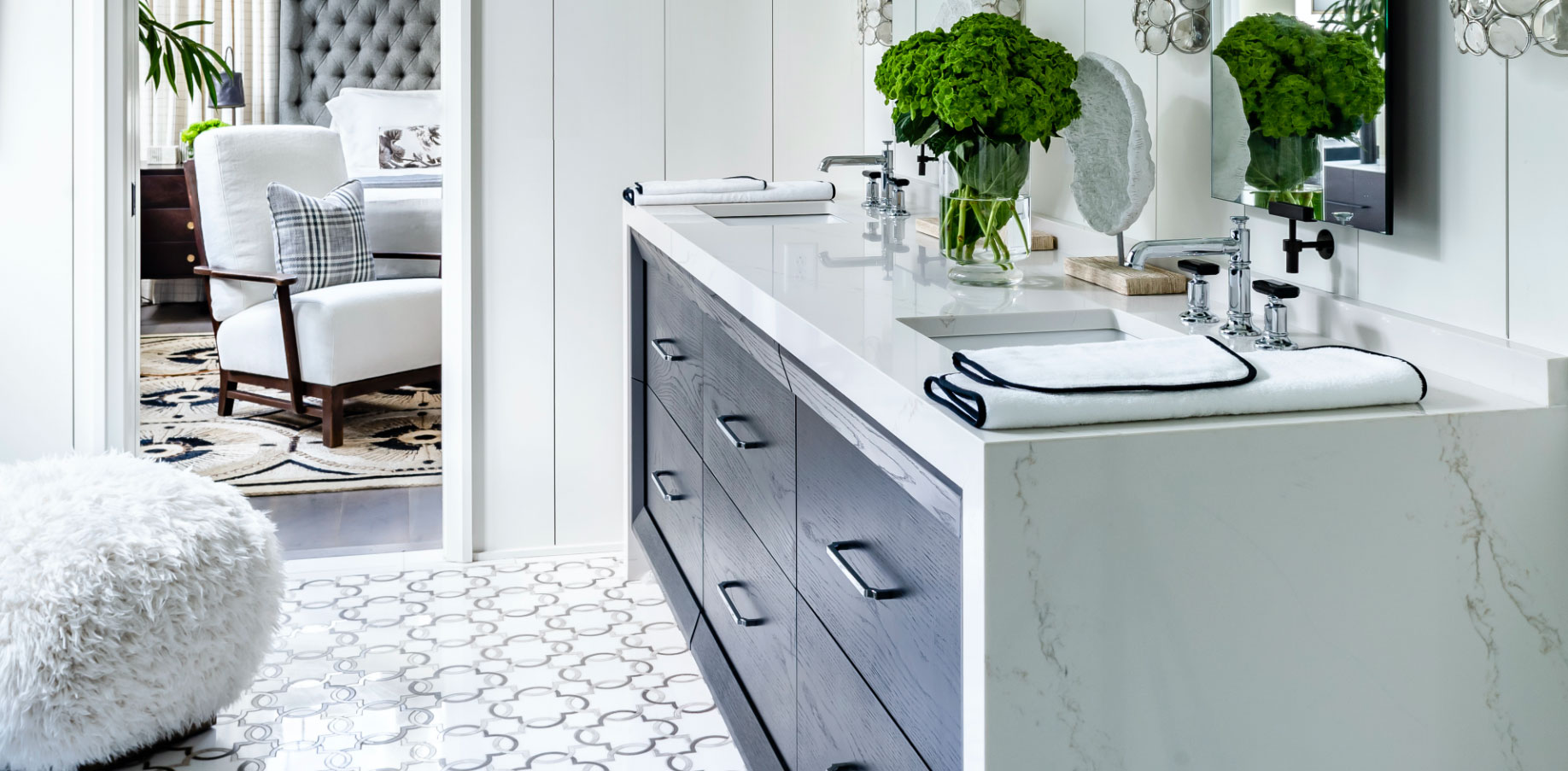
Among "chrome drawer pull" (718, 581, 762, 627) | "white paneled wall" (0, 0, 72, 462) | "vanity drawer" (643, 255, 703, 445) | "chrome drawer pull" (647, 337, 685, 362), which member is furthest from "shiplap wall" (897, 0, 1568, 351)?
"white paneled wall" (0, 0, 72, 462)

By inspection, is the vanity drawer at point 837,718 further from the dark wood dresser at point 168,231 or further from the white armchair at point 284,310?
the dark wood dresser at point 168,231

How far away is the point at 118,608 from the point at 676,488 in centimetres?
94

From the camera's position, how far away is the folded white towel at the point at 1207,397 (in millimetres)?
985

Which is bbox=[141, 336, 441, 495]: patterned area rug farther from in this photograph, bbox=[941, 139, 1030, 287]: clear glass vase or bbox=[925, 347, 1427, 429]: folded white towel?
bbox=[925, 347, 1427, 429]: folded white towel

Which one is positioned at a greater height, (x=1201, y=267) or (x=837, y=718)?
(x=1201, y=267)

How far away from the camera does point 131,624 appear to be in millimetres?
2012

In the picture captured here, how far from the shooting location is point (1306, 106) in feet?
4.61

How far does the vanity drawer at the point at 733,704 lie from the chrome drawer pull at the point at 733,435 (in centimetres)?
35

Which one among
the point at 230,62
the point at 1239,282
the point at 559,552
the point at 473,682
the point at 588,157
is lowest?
the point at 473,682

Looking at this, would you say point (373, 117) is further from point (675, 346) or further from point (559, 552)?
point (675, 346)

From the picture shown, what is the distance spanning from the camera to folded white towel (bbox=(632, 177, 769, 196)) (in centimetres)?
272

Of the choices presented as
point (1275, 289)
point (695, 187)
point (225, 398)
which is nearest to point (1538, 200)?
point (1275, 289)

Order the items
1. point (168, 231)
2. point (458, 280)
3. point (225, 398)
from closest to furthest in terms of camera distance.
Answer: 1. point (458, 280)
2. point (225, 398)
3. point (168, 231)

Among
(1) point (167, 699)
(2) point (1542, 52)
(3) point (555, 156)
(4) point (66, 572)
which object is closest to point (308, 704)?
(1) point (167, 699)
